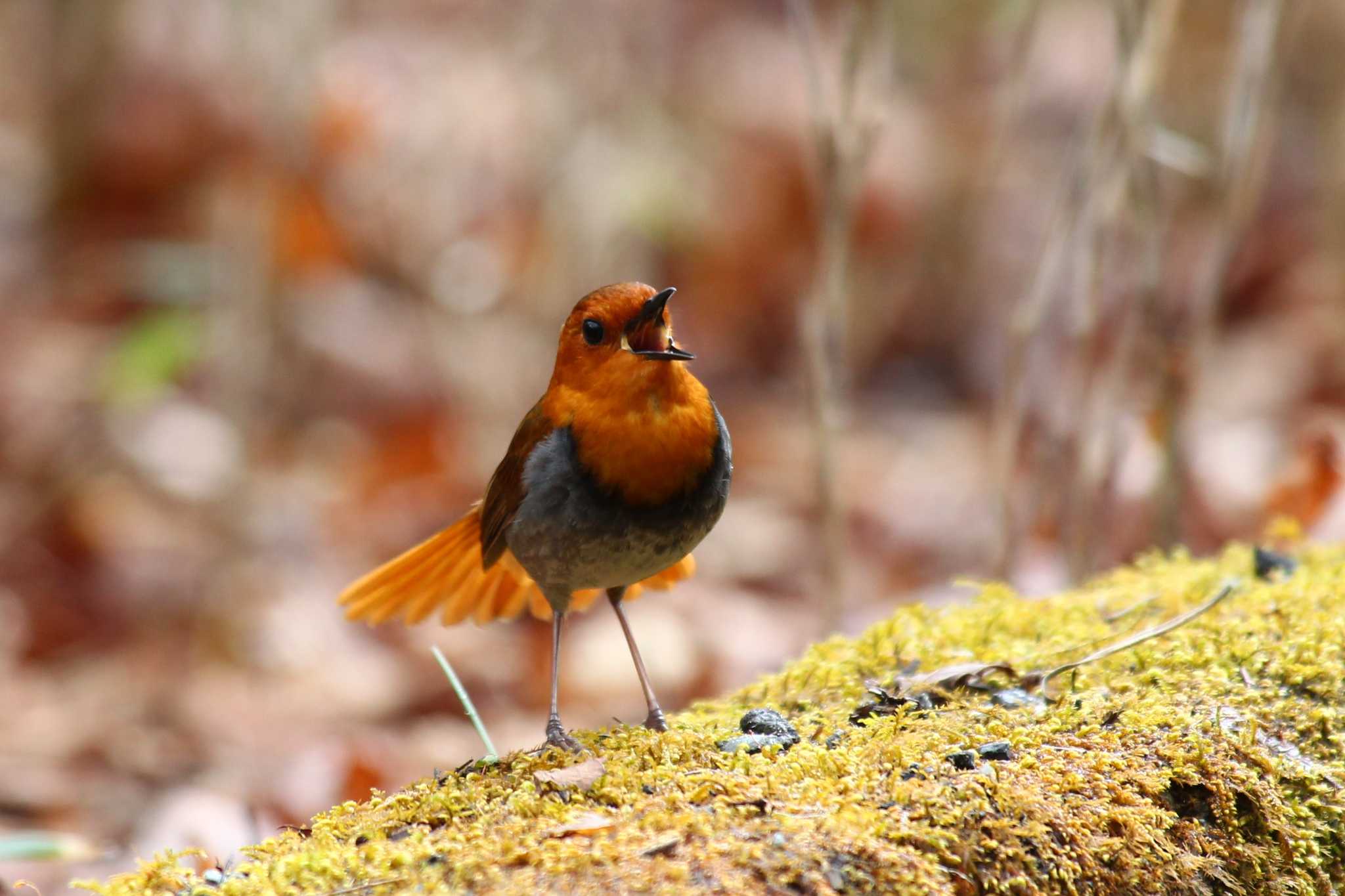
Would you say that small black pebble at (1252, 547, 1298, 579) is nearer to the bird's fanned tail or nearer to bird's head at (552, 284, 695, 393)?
the bird's fanned tail

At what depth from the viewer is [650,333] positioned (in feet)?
8.39

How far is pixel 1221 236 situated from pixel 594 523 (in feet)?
8.06

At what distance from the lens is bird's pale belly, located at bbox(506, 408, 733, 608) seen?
8.23 feet

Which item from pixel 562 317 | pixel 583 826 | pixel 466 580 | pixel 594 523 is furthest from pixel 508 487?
pixel 562 317

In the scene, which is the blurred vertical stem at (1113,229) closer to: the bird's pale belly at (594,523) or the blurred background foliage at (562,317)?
the blurred background foliage at (562,317)

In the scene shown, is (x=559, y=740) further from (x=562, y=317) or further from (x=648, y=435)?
(x=562, y=317)

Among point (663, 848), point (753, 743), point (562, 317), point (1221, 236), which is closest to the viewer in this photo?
point (663, 848)

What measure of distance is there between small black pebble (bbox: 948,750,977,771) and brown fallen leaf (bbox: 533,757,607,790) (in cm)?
55

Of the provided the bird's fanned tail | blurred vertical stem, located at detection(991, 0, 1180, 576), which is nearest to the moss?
the bird's fanned tail

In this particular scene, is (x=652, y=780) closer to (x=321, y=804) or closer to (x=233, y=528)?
(x=321, y=804)

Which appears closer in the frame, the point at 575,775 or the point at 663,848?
the point at 663,848

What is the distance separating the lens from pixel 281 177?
19.7 feet

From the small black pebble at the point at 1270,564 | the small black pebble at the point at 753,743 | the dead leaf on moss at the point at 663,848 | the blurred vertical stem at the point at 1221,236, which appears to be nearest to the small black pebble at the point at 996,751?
the small black pebble at the point at 753,743

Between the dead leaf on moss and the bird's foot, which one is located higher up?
the bird's foot
